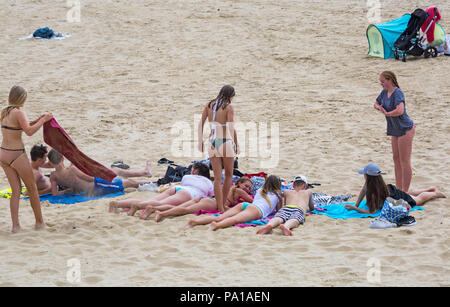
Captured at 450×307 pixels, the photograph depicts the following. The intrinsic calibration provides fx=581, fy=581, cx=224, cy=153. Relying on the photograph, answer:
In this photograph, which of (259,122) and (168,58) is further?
(168,58)

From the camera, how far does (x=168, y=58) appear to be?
15.8m

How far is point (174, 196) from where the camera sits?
286 inches

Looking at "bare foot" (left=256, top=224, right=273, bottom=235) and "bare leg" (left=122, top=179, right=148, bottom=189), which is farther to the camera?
"bare leg" (left=122, top=179, right=148, bottom=189)

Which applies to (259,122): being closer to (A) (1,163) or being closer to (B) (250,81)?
(B) (250,81)

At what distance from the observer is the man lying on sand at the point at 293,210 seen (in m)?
6.42

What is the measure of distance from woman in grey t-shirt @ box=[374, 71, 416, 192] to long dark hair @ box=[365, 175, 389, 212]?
65 cm

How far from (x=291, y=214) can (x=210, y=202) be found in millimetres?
1073

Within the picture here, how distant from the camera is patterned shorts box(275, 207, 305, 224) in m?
6.69

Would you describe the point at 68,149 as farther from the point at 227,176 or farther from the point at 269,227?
the point at 269,227

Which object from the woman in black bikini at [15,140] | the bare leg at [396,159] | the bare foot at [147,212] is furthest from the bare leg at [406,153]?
the woman in black bikini at [15,140]

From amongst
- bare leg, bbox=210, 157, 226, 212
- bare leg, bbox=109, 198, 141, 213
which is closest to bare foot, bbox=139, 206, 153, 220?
bare leg, bbox=109, 198, 141, 213

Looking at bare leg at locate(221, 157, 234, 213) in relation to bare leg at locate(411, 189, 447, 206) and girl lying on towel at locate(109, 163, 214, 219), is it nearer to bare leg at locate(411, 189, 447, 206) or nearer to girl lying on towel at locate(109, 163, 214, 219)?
girl lying on towel at locate(109, 163, 214, 219)

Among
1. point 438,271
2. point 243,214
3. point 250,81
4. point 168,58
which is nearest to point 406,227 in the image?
point 438,271

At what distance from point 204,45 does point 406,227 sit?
1124cm
